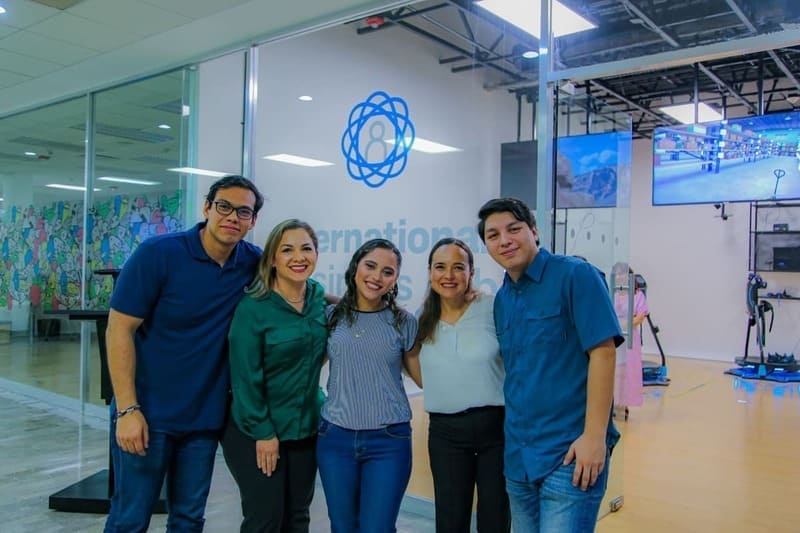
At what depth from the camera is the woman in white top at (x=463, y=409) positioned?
2.13m

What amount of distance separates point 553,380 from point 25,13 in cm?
434

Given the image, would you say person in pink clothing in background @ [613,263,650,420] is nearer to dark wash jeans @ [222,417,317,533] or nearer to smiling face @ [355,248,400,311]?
smiling face @ [355,248,400,311]

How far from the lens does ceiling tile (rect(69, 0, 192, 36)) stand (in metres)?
4.11

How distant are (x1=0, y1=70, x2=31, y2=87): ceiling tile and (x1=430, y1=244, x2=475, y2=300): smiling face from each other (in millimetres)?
5219

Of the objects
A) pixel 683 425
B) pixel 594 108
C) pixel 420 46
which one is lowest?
pixel 683 425

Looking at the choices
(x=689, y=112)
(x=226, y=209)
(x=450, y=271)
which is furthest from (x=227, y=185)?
(x=689, y=112)

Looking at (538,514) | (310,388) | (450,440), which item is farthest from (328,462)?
(538,514)

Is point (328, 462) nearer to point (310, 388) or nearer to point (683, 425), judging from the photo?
point (310, 388)

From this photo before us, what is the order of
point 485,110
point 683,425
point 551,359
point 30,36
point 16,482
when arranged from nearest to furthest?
point 551,359
point 485,110
point 16,482
point 30,36
point 683,425

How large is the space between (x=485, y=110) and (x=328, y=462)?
7.31ft

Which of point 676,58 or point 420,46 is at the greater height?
point 420,46

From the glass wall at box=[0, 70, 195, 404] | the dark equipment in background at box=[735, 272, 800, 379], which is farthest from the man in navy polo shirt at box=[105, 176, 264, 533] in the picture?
the dark equipment in background at box=[735, 272, 800, 379]

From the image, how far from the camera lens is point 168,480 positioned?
2354mm

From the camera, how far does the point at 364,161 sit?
13.3 ft
